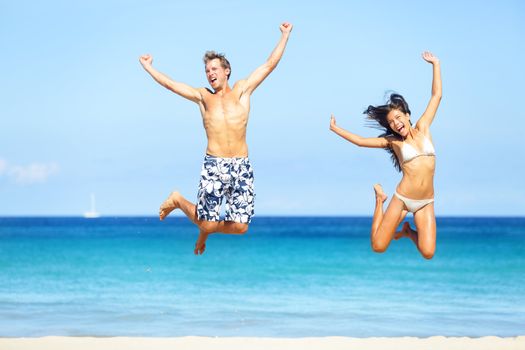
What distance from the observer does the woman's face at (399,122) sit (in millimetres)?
12008

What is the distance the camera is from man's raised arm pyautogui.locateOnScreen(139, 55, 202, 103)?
11719mm

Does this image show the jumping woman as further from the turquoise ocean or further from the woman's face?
the turquoise ocean

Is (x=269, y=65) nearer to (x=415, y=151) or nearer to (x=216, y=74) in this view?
(x=216, y=74)

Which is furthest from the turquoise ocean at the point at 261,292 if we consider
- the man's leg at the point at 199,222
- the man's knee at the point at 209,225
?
the man's knee at the point at 209,225

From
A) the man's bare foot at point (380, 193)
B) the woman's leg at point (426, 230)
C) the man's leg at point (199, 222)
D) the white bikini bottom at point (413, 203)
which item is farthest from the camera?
the man's bare foot at point (380, 193)

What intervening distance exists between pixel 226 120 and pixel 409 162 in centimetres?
217

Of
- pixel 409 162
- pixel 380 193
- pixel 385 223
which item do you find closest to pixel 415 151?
pixel 409 162

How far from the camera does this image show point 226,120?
11.7 meters

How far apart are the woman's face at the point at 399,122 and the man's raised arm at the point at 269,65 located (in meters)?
1.46
